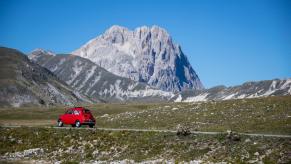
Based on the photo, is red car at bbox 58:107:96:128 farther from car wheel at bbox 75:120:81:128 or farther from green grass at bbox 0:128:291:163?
green grass at bbox 0:128:291:163

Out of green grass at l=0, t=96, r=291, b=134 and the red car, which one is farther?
the red car

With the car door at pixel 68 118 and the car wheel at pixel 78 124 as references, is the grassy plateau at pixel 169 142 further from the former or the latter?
the car door at pixel 68 118

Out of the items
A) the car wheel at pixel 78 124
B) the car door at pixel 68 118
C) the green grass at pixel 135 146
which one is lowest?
the green grass at pixel 135 146

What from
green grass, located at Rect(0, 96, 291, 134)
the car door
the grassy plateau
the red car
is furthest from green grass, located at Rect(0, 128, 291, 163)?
green grass, located at Rect(0, 96, 291, 134)

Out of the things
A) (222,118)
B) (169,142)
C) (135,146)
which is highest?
(222,118)

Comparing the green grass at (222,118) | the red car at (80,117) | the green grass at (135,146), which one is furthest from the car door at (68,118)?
the green grass at (222,118)

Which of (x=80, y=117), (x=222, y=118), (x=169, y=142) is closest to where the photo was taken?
(x=169, y=142)

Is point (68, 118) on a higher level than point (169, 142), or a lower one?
higher

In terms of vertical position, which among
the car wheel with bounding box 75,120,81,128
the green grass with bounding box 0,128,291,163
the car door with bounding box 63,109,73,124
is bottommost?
the green grass with bounding box 0,128,291,163

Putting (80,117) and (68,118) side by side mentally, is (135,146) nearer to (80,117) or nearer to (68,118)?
(80,117)

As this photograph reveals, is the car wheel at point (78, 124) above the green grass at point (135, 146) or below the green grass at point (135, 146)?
above

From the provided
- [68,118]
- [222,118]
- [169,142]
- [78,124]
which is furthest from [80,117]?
[169,142]

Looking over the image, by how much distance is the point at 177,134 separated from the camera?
42875 mm

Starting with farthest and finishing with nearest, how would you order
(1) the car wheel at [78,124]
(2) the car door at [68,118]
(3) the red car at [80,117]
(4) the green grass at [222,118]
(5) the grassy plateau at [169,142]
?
1. (2) the car door at [68,118]
2. (1) the car wheel at [78,124]
3. (3) the red car at [80,117]
4. (4) the green grass at [222,118]
5. (5) the grassy plateau at [169,142]
